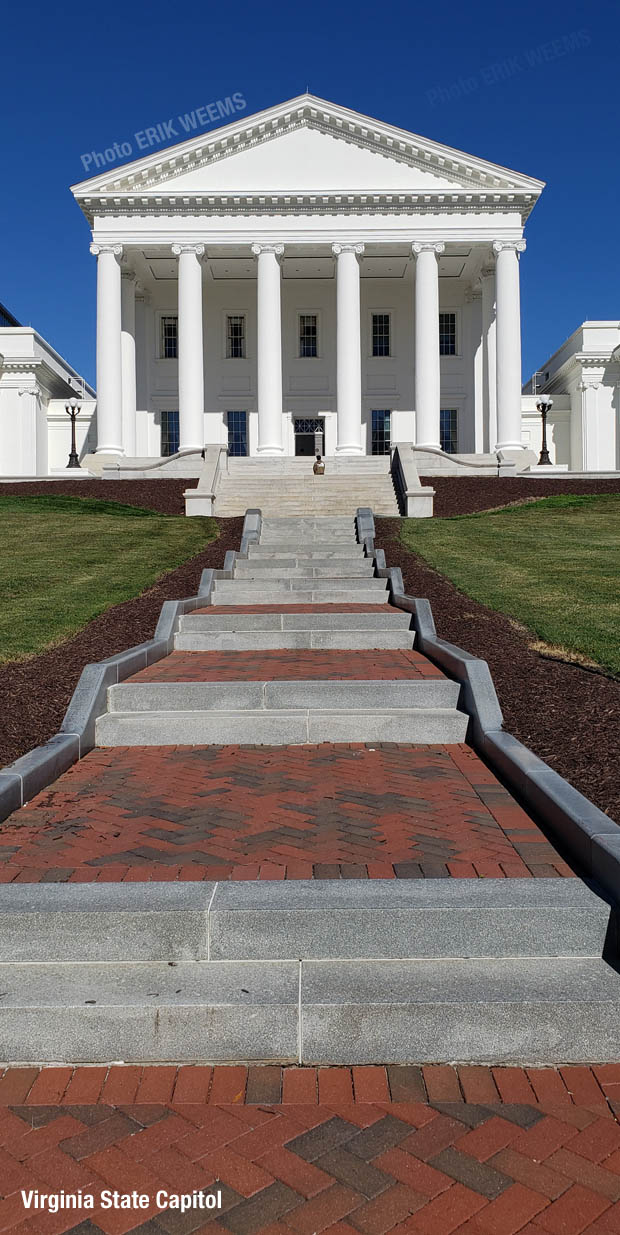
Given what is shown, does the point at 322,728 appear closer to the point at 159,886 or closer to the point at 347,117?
the point at 159,886

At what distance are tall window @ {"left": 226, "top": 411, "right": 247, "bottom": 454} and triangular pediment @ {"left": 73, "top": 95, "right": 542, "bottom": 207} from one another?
10908 mm

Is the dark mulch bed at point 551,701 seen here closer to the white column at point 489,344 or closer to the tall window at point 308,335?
the white column at point 489,344

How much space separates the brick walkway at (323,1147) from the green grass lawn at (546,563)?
5.99 meters

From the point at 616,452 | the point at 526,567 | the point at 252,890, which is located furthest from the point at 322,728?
the point at 616,452

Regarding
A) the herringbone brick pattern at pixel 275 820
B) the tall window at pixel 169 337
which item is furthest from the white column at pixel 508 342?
the herringbone brick pattern at pixel 275 820

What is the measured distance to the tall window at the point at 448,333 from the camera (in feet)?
151

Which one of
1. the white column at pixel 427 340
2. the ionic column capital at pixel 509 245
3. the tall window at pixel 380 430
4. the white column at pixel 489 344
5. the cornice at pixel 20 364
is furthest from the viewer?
the cornice at pixel 20 364

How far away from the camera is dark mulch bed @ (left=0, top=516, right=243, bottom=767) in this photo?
767 cm

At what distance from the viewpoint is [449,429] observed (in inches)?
1817

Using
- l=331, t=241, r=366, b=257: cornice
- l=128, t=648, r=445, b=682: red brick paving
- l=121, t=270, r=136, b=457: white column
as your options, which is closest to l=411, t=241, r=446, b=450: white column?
l=331, t=241, r=366, b=257: cornice

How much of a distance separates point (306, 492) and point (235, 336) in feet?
68.7

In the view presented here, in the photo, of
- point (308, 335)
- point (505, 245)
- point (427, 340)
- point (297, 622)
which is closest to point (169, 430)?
point (308, 335)

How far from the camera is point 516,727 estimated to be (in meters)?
7.59

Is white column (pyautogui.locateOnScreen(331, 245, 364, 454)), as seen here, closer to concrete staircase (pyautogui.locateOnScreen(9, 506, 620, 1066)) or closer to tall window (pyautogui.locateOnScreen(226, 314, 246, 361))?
tall window (pyautogui.locateOnScreen(226, 314, 246, 361))
